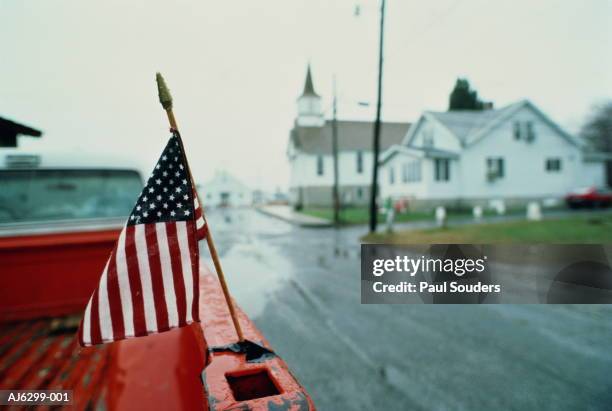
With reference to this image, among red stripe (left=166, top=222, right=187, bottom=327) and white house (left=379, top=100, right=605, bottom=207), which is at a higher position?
white house (left=379, top=100, right=605, bottom=207)

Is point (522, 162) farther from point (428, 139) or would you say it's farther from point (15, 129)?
point (15, 129)

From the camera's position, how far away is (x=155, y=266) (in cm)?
155

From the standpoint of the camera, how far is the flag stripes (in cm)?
148

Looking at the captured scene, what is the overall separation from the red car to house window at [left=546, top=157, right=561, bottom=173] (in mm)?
2326

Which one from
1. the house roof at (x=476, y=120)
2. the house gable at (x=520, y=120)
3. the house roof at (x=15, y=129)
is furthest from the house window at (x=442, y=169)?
the house roof at (x=15, y=129)

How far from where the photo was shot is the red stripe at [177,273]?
61.9 inches

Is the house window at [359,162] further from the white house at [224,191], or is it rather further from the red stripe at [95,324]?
the white house at [224,191]

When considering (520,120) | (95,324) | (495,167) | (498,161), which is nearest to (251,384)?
(95,324)

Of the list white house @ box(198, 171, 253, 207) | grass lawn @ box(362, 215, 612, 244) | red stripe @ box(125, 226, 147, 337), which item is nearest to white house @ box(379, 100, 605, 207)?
grass lawn @ box(362, 215, 612, 244)

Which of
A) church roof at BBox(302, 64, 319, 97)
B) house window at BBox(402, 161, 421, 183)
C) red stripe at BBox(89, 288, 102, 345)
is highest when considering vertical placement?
church roof at BBox(302, 64, 319, 97)

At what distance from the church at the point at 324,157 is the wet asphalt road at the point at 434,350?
1292 inches

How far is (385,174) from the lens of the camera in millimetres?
30547

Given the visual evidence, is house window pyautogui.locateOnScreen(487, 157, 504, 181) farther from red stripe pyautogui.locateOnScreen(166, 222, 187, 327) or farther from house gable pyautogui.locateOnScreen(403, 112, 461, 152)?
red stripe pyautogui.locateOnScreen(166, 222, 187, 327)

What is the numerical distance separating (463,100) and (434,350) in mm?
27325
